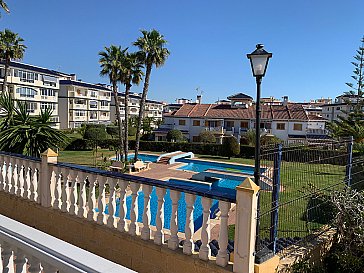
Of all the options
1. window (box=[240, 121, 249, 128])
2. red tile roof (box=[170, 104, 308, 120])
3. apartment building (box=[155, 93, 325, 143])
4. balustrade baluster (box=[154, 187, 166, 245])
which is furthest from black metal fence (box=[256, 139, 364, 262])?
window (box=[240, 121, 249, 128])

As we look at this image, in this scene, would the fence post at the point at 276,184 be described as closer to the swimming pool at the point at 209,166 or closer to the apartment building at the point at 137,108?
the swimming pool at the point at 209,166

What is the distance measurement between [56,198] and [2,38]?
1119 inches

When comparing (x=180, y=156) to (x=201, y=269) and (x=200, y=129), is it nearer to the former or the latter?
(x=200, y=129)

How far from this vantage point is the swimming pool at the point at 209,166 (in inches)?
906

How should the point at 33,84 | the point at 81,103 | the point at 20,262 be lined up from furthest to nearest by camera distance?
the point at 81,103, the point at 33,84, the point at 20,262

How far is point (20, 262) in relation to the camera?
6.16 feet

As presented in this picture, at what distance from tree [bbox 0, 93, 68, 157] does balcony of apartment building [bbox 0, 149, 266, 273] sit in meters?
1.65

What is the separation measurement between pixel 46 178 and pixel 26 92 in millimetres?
46983

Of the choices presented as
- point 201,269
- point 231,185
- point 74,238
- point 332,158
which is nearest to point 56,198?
point 74,238

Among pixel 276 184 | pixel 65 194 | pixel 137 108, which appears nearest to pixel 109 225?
pixel 65 194

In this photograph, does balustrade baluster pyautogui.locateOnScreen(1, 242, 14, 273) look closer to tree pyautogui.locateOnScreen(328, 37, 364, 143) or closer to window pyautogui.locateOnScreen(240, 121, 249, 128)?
tree pyautogui.locateOnScreen(328, 37, 364, 143)

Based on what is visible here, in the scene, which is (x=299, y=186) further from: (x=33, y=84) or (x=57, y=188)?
(x=33, y=84)

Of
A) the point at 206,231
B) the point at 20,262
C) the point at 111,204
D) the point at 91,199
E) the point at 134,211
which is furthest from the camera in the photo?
the point at 91,199

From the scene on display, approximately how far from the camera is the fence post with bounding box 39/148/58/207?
498 centimetres
